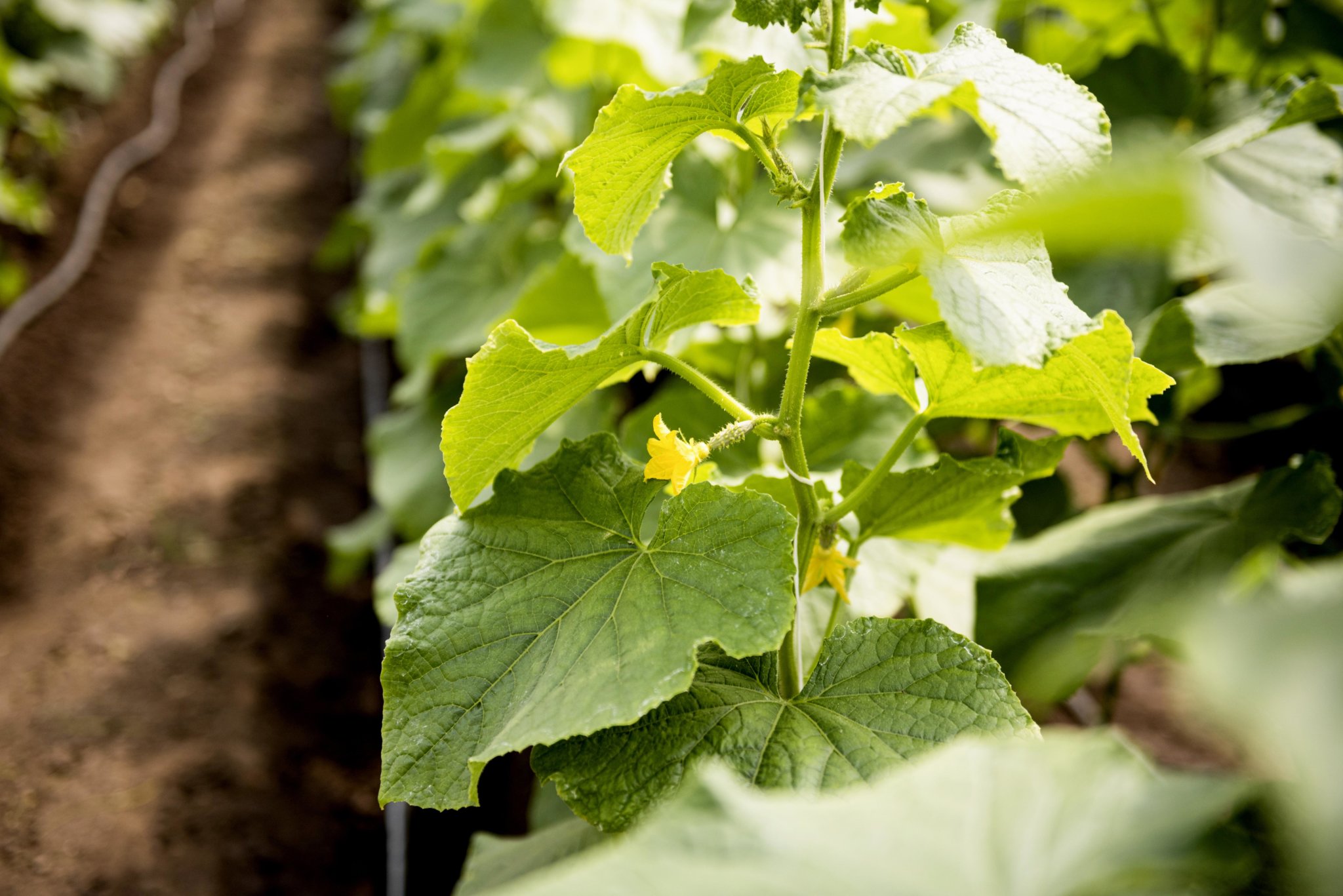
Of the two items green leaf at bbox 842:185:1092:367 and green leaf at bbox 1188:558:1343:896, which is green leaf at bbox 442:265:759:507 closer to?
green leaf at bbox 842:185:1092:367

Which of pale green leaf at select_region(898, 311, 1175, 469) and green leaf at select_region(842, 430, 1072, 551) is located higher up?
pale green leaf at select_region(898, 311, 1175, 469)

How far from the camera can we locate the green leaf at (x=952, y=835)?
19.3 inches

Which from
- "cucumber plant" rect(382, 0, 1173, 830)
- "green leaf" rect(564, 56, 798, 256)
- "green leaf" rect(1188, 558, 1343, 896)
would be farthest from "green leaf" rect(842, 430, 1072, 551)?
"green leaf" rect(1188, 558, 1343, 896)

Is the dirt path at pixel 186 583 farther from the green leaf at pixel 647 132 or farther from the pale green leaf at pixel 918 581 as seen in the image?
the green leaf at pixel 647 132

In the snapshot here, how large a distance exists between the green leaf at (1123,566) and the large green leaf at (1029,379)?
375mm

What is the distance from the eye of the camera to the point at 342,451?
3834mm

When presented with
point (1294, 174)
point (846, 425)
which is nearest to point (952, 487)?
point (846, 425)

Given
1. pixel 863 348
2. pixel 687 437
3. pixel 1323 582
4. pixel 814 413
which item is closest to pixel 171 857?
pixel 687 437

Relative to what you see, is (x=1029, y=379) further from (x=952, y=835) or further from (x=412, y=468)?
(x=412, y=468)

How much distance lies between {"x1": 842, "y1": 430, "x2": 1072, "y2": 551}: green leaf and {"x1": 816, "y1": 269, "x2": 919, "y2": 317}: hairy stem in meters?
0.24

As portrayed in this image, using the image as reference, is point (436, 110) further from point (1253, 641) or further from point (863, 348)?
point (1253, 641)

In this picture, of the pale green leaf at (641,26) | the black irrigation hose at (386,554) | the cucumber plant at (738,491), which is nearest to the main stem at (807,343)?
the cucumber plant at (738,491)

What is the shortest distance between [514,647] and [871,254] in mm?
530

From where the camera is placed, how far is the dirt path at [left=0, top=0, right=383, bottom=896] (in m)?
2.30
